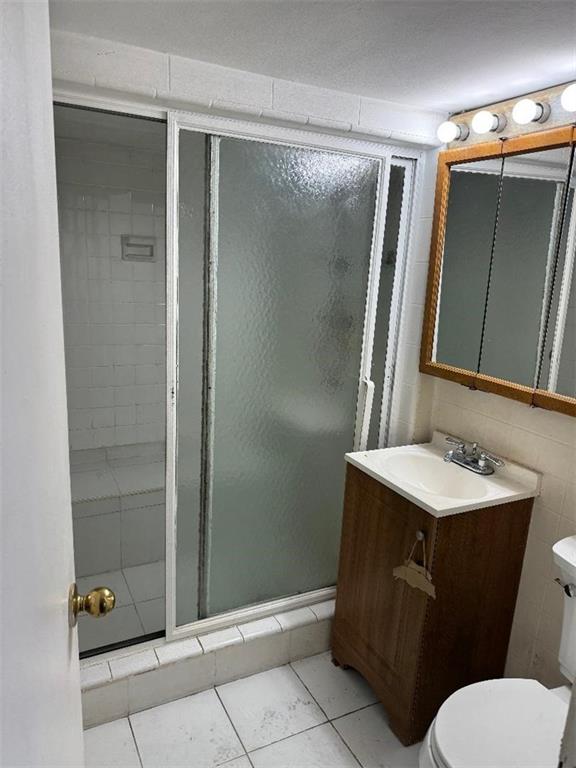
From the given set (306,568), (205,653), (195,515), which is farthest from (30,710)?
(306,568)

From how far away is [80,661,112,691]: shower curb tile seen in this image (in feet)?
6.14

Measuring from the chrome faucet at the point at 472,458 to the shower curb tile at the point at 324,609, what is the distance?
835 mm

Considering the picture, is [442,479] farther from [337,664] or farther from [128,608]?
[128,608]

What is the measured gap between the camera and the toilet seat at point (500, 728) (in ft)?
4.27

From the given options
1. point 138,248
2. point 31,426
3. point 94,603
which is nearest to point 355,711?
point 94,603

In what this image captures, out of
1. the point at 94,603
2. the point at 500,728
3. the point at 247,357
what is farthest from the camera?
the point at 247,357

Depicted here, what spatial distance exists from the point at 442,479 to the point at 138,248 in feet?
6.70

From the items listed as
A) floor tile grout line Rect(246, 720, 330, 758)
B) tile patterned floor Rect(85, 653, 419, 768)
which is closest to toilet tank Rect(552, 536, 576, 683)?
tile patterned floor Rect(85, 653, 419, 768)

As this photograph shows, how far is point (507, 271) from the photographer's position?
1938mm

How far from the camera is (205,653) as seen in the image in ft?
6.77

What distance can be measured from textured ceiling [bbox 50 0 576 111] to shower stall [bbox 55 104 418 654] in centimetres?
25

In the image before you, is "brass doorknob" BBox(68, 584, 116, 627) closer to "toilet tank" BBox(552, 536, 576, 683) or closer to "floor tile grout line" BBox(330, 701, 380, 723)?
"toilet tank" BBox(552, 536, 576, 683)

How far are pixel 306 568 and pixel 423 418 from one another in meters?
0.84

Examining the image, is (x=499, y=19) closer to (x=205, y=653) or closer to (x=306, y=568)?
(x=306, y=568)
